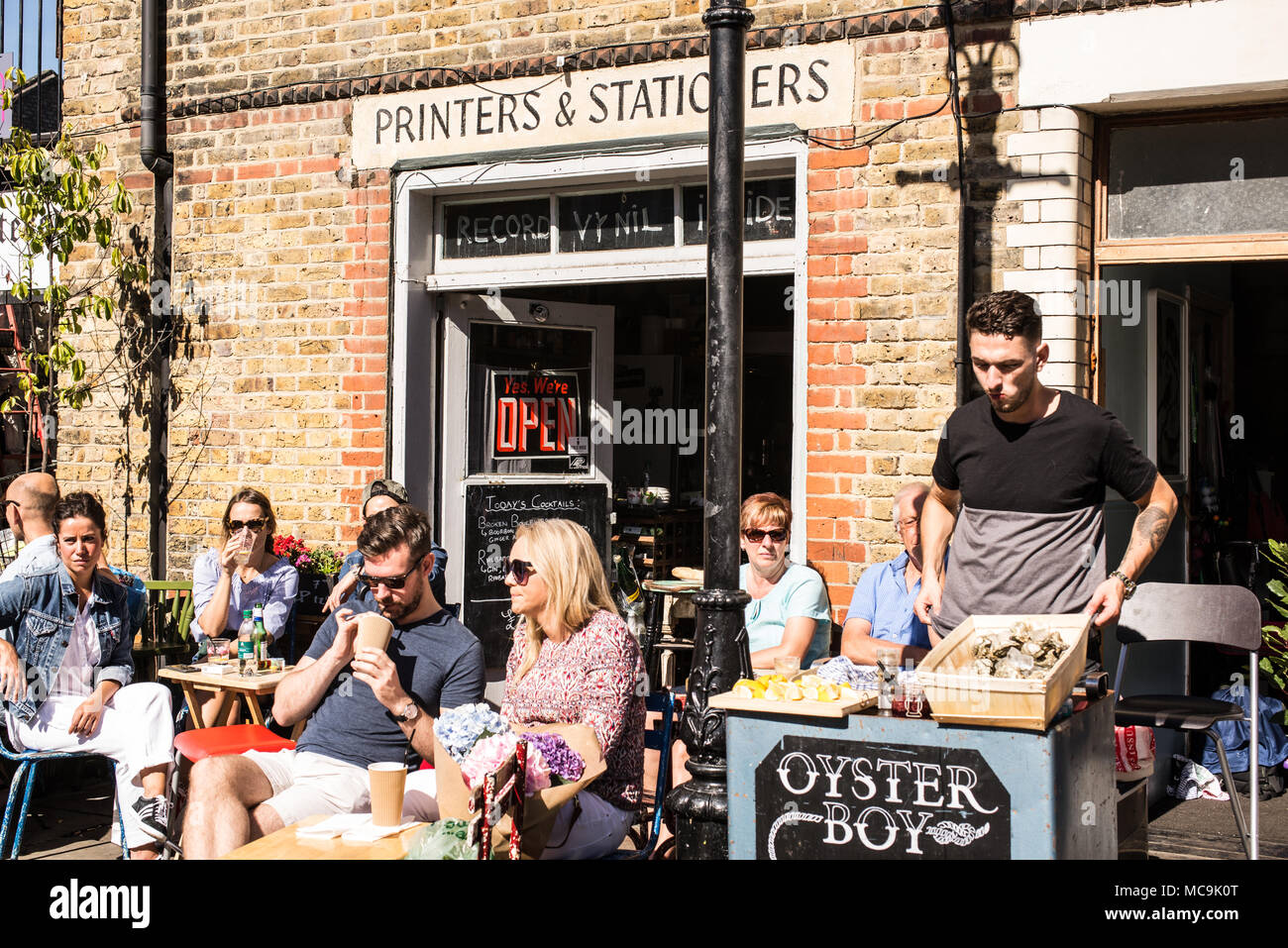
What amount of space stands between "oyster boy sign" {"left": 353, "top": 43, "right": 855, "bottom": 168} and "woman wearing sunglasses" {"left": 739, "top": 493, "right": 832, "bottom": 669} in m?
1.91

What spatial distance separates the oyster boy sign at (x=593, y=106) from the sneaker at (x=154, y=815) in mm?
3703

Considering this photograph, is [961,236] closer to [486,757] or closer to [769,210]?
[769,210]

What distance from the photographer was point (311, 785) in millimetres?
4070

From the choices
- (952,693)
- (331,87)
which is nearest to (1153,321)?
(952,693)

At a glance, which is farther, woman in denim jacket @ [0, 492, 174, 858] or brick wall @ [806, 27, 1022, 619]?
brick wall @ [806, 27, 1022, 619]

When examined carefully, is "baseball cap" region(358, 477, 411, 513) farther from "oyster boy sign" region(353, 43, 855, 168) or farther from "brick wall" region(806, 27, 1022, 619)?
"brick wall" region(806, 27, 1022, 619)

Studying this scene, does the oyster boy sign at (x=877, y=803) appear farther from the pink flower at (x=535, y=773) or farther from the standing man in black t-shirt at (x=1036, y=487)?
the standing man in black t-shirt at (x=1036, y=487)

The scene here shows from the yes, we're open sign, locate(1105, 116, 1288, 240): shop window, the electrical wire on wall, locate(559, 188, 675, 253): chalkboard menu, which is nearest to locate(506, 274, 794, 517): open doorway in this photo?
the yes, we're open sign

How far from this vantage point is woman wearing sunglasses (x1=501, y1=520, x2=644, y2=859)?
3715 millimetres

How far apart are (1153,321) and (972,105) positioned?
4.59 ft

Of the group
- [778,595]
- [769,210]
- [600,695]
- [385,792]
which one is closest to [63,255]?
[769,210]

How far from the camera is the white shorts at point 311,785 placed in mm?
4023

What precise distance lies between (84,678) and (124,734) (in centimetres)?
37
